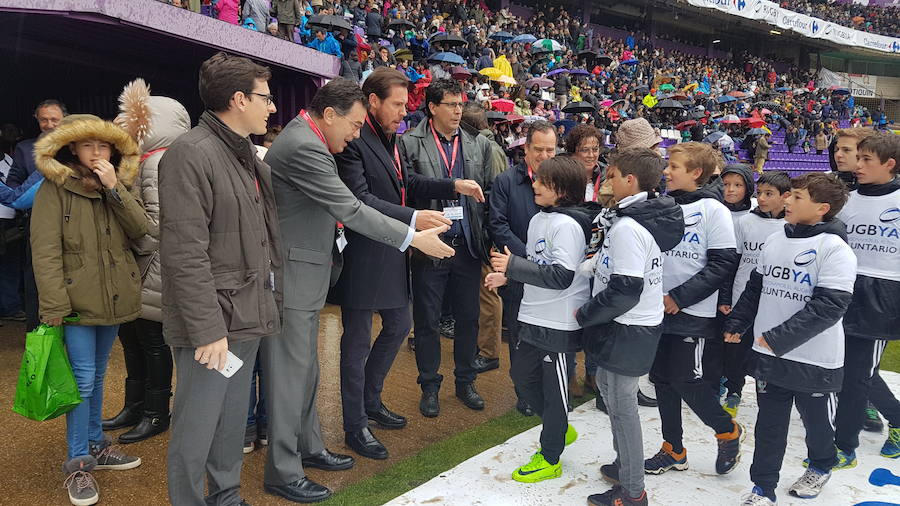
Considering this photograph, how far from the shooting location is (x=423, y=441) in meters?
3.52

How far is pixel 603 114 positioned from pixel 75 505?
17.5 m

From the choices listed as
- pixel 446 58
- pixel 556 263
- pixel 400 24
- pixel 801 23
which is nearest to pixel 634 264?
pixel 556 263

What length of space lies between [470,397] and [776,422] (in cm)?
187

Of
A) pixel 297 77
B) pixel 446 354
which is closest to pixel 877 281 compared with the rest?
pixel 446 354

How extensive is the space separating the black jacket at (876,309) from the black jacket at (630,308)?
1281 millimetres

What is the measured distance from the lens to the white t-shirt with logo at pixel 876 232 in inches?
127

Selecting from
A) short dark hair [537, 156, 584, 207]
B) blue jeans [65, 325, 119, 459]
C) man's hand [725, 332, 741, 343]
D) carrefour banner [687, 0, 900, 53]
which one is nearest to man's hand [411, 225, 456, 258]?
short dark hair [537, 156, 584, 207]

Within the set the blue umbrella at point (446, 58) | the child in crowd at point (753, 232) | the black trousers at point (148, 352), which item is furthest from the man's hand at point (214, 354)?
the blue umbrella at point (446, 58)

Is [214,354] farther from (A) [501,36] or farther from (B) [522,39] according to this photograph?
(B) [522,39]

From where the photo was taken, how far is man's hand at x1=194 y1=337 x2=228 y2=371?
7.09 feet

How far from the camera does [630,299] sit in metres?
2.57

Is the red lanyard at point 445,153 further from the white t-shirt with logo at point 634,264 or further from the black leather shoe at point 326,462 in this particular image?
the black leather shoe at point 326,462

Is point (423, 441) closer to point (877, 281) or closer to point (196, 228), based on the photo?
point (196, 228)

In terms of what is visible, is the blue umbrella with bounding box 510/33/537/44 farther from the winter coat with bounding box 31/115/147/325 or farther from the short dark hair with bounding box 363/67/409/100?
the winter coat with bounding box 31/115/147/325
